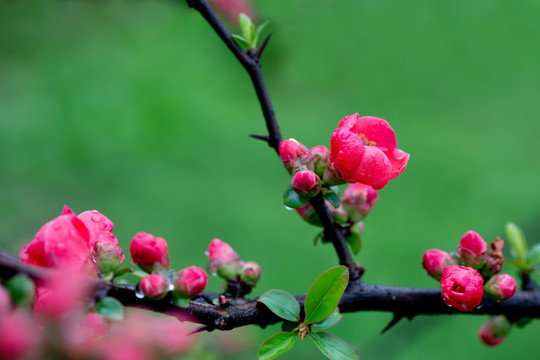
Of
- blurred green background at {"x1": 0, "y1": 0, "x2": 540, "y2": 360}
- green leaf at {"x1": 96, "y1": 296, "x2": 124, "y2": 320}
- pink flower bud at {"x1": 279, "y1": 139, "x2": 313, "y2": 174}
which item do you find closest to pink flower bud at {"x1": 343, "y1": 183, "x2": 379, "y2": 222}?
pink flower bud at {"x1": 279, "y1": 139, "x2": 313, "y2": 174}

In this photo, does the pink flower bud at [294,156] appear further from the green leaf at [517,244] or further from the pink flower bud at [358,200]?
the green leaf at [517,244]

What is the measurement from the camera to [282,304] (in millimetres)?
590

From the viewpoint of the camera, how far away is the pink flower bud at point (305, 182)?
1.87ft

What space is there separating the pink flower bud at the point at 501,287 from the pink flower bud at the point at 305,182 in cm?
24

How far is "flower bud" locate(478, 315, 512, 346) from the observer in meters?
0.81

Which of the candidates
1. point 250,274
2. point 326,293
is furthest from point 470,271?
point 250,274

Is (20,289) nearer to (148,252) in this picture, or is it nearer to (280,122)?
(148,252)

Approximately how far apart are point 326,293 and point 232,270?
15 centimetres

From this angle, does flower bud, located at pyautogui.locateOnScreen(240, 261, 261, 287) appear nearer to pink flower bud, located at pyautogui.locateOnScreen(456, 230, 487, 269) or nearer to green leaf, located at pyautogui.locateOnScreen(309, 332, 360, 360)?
green leaf, located at pyautogui.locateOnScreen(309, 332, 360, 360)

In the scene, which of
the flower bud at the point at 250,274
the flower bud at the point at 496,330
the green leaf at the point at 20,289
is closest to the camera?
the green leaf at the point at 20,289

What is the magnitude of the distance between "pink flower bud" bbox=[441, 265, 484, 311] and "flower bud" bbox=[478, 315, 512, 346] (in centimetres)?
28

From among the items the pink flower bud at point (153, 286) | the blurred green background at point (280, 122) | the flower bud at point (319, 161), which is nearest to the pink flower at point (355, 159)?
the flower bud at point (319, 161)

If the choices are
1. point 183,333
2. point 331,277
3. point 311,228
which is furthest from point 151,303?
point 311,228

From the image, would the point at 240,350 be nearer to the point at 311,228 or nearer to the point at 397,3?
the point at 311,228
